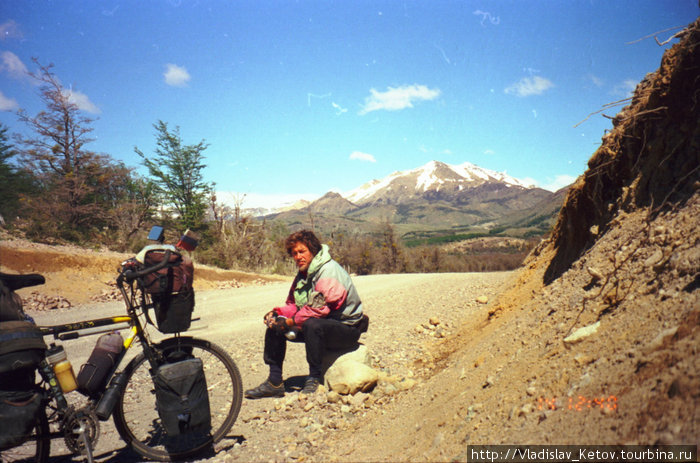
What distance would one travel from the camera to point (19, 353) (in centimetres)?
215

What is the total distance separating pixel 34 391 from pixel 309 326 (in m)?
1.99

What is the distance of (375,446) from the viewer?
2568mm

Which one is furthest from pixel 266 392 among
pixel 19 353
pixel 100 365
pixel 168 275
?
pixel 19 353

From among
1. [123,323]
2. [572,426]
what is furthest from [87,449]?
[572,426]

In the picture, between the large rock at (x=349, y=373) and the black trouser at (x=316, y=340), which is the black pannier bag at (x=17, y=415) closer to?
→ the black trouser at (x=316, y=340)

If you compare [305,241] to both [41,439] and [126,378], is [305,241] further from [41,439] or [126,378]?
[41,439]

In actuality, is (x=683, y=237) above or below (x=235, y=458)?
above

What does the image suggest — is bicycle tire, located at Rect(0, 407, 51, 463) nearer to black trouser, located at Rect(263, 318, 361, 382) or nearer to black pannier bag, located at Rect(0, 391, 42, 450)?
black pannier bag, located at Rect(0, 391, 42, 450)

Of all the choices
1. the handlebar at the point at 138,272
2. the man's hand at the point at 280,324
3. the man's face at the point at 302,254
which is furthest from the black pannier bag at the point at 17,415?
the man's face at the point at 302,254

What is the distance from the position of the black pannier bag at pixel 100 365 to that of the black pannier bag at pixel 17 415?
0.28 metres

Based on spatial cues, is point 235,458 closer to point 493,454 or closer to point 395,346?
point 493,454
